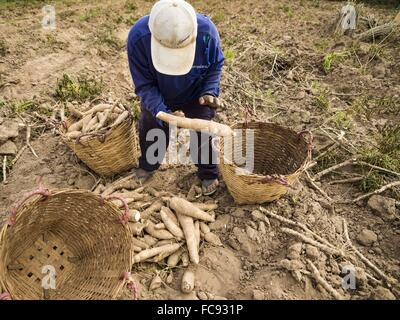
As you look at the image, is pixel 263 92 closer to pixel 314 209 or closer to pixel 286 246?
pixel 314 209

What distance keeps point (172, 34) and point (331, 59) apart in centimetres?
280

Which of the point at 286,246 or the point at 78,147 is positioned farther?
the point at 78,147

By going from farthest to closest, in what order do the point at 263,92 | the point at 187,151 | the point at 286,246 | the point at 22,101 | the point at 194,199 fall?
the point at 263,92 < the point at 22,101 < the point at 187,151 < the point at 194,199 < the point at 286,246

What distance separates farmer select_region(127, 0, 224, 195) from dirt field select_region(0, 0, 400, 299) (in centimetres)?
30

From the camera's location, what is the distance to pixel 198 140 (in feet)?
8.21

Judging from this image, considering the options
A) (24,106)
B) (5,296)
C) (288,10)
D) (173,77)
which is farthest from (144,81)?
(288,10)

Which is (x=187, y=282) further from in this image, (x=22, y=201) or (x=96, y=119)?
(x=96, y=119)

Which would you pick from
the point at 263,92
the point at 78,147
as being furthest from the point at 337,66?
the point at 78,147

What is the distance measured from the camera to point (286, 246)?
2217mm

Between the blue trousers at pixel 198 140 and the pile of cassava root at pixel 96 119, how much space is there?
17 cm

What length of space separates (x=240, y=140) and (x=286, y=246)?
802 mm

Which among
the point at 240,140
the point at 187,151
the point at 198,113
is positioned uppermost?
the point at 198,113

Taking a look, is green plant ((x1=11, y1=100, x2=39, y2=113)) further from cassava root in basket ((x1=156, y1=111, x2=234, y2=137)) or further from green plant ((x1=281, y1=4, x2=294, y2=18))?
green plant ((x1=281, y1=4, x2=294, y2=18))

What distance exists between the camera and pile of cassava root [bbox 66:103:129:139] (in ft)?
7.92
